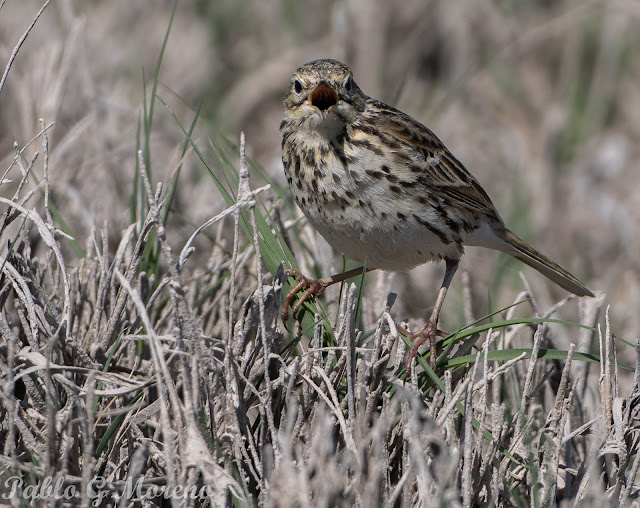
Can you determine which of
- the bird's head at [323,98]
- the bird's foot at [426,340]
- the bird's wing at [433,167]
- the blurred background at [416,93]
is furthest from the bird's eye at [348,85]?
the blurred background at [416,93]

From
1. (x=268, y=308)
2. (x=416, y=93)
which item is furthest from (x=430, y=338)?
(x=416, y=93)

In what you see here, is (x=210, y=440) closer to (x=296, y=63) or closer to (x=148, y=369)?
(x=148, y=369)

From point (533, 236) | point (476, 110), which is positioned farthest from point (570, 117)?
point (533, 236)

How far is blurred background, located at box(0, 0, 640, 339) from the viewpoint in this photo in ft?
18.7

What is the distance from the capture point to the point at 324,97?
13.4 ft

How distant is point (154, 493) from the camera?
A: 9.58ft

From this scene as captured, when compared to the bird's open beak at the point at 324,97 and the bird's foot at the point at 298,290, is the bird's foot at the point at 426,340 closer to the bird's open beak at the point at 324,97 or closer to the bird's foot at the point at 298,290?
the bird's foot at the point at 298,290

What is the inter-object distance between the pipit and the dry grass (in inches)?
8.7

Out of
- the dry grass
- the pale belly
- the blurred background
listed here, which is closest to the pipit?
the pale belly

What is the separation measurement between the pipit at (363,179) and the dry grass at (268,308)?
22cm

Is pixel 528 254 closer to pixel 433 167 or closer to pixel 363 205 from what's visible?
pixel 433 167

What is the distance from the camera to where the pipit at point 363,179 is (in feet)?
12.9

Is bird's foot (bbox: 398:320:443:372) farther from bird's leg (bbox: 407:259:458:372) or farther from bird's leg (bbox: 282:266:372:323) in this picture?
bird's leg (bbox: 282:266:372:323)

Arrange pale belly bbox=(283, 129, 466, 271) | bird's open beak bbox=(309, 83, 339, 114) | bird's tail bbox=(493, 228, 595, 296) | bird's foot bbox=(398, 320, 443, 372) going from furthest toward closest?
bird's tail bbox=(493, 228, 595, 296) < bird's open beak bbox=(309, 83, 339, 114) < pale belly bbox=(283, 129, 466, 271) < bird's foot bbox=(398, 320, 443, 372)
